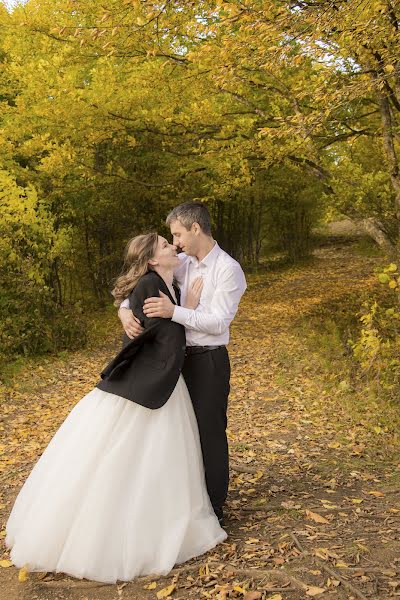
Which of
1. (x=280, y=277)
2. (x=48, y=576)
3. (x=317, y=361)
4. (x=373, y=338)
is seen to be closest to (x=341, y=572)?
(x=48, y=576)

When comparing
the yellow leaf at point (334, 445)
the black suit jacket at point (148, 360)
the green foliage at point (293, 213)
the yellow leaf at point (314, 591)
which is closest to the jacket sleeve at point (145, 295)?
the black suit jacket at point (148, 360)

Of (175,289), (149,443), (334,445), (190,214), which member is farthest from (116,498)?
(334,445)

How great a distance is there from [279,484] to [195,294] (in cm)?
203

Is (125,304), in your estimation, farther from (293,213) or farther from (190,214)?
(293,213)

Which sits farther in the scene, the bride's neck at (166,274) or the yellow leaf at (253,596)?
the bride's neck at (166,274)

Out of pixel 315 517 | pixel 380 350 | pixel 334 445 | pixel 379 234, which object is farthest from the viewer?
pixel 379 234

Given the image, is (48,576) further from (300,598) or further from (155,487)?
(300,598)

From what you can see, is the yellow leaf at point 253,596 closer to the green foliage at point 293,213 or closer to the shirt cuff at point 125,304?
the shirt cuff at point 125,304

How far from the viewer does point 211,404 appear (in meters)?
3.95

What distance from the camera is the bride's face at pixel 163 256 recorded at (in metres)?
3.83

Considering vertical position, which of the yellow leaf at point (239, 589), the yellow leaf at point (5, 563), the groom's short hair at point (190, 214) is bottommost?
the yellow leaf at point (5, 563)

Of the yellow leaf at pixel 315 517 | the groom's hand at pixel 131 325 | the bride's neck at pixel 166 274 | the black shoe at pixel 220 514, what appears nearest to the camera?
the groom's hand at pixel 131 325

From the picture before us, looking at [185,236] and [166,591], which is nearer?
[166,591]

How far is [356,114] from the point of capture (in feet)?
36.1
